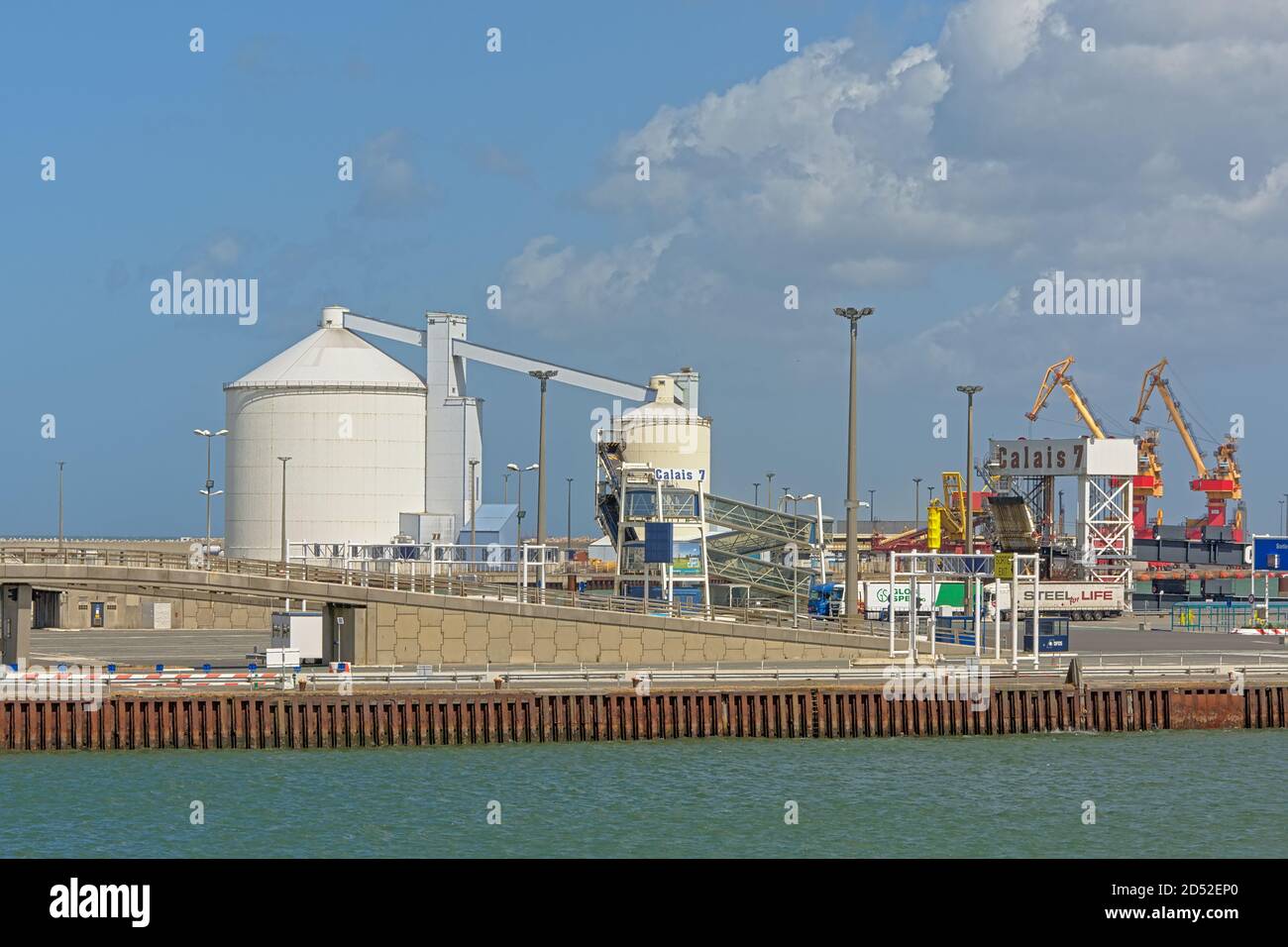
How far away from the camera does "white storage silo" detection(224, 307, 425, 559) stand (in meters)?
118

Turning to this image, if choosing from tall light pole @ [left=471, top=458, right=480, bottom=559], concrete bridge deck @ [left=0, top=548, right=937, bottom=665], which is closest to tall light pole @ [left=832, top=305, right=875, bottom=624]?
concrete bridge deck @ [left=0, top=548, right=937, bottom=665]

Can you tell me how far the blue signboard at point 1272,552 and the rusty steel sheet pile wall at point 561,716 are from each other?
51.5 meters

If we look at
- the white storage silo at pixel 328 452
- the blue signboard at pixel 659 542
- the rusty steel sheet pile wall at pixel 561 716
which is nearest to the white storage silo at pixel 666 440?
the white storage silo at pixel 328 452

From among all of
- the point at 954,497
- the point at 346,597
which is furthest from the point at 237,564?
the point at 954,497

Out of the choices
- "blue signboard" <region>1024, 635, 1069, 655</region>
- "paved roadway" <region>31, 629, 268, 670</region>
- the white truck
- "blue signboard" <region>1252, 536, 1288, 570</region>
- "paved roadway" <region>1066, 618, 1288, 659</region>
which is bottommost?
"paved roadway" <region>31, 629, 268, 670</region>

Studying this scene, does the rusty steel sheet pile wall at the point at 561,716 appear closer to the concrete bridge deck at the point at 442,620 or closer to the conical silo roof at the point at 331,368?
the concrete bridge deck at the point at 442,620

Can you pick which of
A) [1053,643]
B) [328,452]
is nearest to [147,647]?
[328,452]

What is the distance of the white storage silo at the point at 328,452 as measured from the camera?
118000 millimetres

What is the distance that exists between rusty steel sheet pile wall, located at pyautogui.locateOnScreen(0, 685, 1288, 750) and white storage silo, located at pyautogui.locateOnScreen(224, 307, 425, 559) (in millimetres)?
61767

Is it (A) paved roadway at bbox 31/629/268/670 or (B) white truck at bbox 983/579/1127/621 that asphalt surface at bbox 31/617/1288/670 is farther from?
(B) white truck at bbox 983/579/1127/621

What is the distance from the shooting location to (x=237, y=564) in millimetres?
70188

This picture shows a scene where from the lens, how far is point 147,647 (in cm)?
8412

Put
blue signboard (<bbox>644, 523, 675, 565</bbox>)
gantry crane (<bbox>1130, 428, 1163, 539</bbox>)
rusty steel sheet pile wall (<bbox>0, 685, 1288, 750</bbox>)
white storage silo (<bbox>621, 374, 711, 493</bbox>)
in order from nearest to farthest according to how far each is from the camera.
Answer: rusty steel sheet pile wall (<bbox>0, 685, 1288, 750</bbox>), blue signboard (<bbox>644, 523, 675, 565</bbox>), white storage silo (<bbox>621, 374, 711, 493</bbox>), gantry crane (<bbox>1130, 428, 1163, 539</bbox>)
